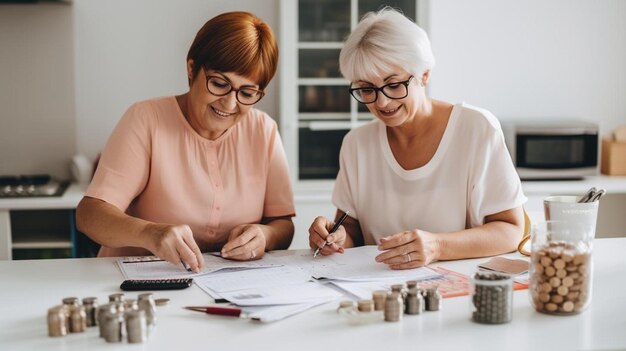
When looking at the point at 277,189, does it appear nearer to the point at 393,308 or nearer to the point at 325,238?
the point at 325,238

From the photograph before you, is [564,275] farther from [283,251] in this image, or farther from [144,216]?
[144,216]

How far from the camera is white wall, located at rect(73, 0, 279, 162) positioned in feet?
12.8

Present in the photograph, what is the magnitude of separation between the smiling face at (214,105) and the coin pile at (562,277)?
3.04 ft

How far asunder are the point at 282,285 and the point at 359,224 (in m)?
0.65

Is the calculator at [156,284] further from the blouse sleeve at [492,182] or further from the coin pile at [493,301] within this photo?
the blouse sleeve at [492,182]

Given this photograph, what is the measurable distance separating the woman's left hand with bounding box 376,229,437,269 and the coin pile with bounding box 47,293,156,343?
614 millimetres

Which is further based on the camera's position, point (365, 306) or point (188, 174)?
point (188, 174)

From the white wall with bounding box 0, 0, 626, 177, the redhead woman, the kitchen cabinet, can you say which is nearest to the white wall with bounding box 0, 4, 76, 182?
the white wall with bounding box 0, 0, 626, 177

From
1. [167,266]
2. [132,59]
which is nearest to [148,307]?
[167,266]

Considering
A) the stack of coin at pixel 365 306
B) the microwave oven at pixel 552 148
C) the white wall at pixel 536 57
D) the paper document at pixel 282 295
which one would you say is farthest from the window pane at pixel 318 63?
the stack of coin at pixel 365 306

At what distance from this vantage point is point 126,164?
6.88 ft

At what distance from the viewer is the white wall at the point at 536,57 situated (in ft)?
12.8

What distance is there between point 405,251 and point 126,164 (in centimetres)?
80

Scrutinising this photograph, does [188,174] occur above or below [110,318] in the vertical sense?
above
